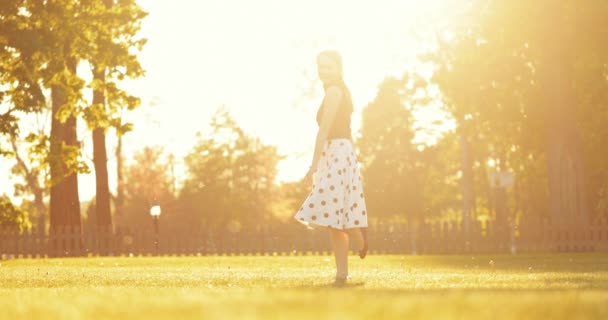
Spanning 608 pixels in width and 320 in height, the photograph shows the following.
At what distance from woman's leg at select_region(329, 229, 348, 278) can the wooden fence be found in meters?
22.4

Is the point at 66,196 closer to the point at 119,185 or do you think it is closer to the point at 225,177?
the point at 119,185

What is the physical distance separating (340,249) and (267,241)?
2351 cm

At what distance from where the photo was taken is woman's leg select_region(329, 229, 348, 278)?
10.7 m

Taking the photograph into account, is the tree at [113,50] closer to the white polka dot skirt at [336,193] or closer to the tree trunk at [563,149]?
the tree trunk at [563,149]

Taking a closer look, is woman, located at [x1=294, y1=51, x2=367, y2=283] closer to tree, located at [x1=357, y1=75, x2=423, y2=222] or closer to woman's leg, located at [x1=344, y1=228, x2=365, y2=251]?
woman's leg, located at [x1=344, y1=228, x2=365, y2=251]

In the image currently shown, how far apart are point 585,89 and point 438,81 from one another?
16.3 feet

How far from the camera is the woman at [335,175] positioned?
34.2 feet

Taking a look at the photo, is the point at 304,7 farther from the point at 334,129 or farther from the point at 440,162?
the point at 334,129

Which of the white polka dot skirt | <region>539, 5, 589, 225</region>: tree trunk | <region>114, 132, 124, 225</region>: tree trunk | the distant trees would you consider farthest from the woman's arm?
<region>114, 132, 124, 225</region>: tree trunk

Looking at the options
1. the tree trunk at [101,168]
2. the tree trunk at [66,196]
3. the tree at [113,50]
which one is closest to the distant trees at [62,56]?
the tree at [113,50]

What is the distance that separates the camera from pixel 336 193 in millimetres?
10438

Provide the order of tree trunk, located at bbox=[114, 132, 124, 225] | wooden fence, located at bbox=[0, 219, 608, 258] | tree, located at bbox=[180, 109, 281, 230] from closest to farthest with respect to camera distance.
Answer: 1. wooden fence, located at bbox=[0, 219, 608, 258]
2. tree trunk, located at bbox=[114, 132, 124, 225]
3. tree, located at bbox=[180, 109, 281, 230]

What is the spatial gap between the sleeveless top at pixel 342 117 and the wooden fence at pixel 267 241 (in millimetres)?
22532

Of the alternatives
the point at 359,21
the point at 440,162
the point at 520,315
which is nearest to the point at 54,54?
the point at 520,315
